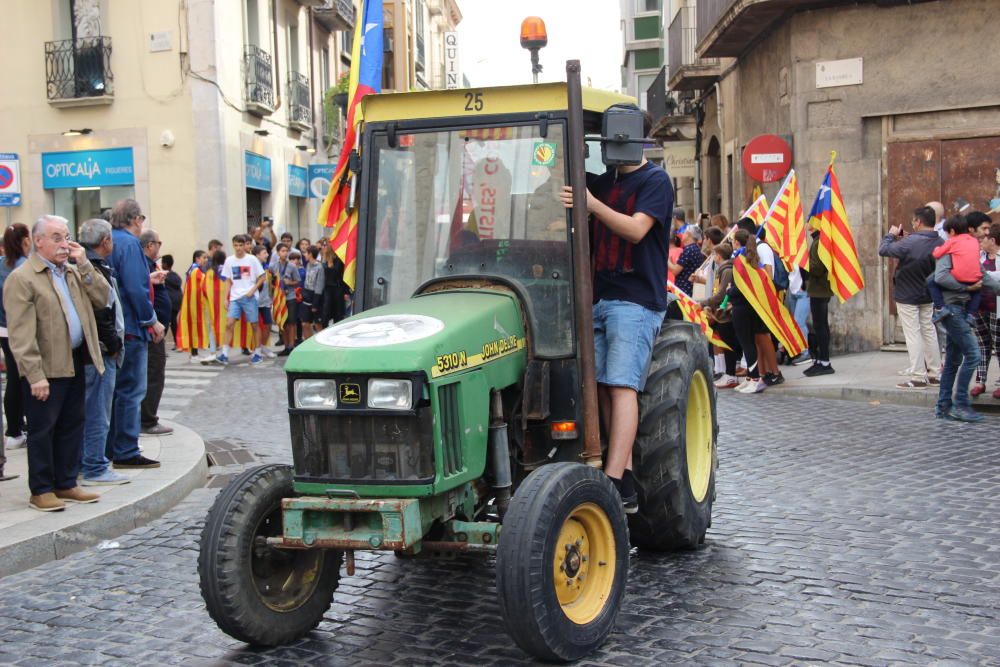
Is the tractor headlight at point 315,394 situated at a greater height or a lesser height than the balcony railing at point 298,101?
lesser

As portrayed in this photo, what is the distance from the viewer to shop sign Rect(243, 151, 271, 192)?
26.8 m

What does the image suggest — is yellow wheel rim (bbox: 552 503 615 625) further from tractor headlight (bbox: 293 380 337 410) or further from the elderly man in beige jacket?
the elderly man in beige jacket

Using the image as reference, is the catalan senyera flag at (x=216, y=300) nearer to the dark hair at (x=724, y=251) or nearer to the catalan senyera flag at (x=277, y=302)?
the catalan senyera flag at (x=277, y=302)

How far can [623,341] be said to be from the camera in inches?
218

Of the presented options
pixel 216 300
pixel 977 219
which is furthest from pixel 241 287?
pixel 977 219

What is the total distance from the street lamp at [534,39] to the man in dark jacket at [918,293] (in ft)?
23.9

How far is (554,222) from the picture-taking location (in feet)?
17.6

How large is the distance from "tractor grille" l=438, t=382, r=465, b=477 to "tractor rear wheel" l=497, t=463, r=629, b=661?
28cm

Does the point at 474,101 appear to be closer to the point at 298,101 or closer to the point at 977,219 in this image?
the point at 977,219

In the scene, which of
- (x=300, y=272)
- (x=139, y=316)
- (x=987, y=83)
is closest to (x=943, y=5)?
(x=987, y=83)

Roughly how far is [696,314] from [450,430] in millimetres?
8414

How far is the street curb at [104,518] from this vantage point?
21.2 feet

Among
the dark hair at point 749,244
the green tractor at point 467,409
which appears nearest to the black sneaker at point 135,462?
the green tractor at point 467,409

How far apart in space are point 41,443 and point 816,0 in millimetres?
12571
